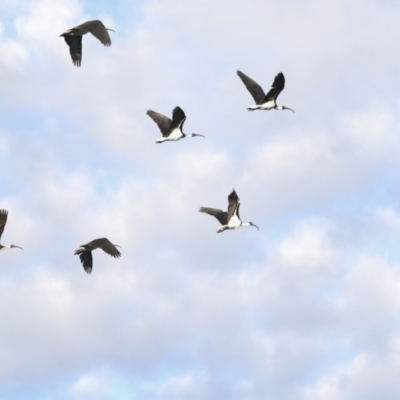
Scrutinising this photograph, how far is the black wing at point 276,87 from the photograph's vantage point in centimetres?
5482

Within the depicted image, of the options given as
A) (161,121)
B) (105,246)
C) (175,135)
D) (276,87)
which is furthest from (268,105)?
(105,246)

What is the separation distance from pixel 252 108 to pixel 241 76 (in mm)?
2356

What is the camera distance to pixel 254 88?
2301 inches

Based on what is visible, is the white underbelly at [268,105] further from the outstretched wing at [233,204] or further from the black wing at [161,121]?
the outstretched wing at [233,204]

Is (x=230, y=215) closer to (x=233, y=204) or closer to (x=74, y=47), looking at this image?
(x=233, y=204)

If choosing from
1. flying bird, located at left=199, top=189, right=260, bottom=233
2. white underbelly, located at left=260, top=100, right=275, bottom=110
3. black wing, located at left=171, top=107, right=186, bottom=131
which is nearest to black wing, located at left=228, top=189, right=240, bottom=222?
flying bird, located at left=199, top=189, right=260, bottom=233

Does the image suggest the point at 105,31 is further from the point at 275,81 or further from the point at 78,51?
the point at 275,81

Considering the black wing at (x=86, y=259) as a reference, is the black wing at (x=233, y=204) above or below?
above

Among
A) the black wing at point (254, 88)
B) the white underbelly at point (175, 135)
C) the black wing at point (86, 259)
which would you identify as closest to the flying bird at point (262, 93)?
the black wing at point (254, 88)

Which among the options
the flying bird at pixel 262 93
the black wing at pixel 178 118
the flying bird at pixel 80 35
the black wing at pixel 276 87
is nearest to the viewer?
the flying bird at pixel 80 35

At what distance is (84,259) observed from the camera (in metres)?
54.4

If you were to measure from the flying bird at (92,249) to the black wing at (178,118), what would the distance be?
21.9ft

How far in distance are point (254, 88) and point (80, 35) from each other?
34.0ft

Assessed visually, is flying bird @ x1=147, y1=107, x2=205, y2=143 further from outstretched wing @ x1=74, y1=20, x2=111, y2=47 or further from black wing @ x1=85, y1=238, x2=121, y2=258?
outstretched wing @ x1=74, y1=20, x2=111, y2=47
